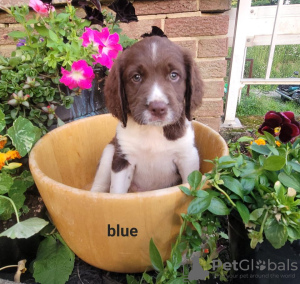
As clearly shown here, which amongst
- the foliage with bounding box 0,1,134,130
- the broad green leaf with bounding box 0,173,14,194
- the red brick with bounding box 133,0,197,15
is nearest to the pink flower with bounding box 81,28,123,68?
the foliage with bounding box 0,1,134,130

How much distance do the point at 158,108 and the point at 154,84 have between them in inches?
6.2

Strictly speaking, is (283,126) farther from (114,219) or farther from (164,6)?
(164,6)

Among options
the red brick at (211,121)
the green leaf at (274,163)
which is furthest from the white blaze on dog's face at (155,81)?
the red brick at (211,121)

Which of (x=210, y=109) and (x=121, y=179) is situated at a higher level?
(x=121, y=179)

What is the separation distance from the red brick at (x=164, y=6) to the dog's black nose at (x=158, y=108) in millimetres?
1464

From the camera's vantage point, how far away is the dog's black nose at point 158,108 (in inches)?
48.1

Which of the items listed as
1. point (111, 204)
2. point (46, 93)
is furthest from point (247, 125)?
point (111, 204)

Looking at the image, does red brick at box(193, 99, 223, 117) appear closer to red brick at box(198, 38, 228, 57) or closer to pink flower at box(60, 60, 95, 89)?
red brick at box(198, 38, 228, 57)

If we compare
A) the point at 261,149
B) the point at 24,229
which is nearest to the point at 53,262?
the point at 24,229

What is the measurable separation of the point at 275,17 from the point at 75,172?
2.49 metres

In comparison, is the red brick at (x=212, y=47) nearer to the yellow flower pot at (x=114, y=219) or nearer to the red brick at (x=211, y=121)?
the red brick at (x=211, y=121)

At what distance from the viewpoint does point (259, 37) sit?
3.08 meters

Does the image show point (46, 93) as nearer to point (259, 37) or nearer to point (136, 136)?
point (136, 136)

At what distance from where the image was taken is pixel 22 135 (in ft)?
4.15
